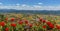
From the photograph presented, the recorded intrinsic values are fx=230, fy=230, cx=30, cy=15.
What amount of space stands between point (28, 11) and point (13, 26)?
1.21 metres

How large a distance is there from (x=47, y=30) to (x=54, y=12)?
4.42ft

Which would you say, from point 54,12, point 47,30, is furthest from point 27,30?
point 54,12

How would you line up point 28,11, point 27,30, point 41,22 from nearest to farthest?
point 27,30, point 41,22, point 28,11

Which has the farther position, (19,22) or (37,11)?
(37,11)

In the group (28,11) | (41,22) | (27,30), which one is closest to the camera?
(27,30)

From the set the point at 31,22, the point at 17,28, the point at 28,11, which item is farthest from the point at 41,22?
the point at 28,11

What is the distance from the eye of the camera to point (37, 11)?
179 inches

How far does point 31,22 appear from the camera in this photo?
11.9 feet

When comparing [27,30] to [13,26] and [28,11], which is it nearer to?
[13,26]

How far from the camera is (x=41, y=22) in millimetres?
3559

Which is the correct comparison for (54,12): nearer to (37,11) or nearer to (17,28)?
(37,11)

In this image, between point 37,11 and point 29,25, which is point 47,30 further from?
point 37,11

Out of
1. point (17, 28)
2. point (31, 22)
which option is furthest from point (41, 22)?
point (17, 28)

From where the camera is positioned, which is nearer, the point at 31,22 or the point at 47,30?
the point at 47,30
